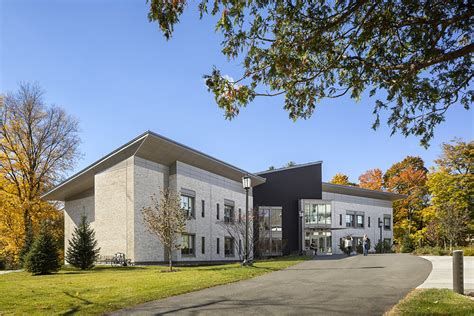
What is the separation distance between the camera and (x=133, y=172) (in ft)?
108

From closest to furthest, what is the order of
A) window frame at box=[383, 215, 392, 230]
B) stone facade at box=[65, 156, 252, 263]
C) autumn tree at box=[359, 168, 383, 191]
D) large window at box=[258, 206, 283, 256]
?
stone facade at box=[65, 156, 252, 263]
large window at box=[258, 206, 283, 256]
window frame at box=[383, 215, 392, 230]
autumn tree at box=[359, 168, 383, 191]

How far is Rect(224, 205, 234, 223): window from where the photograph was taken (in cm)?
4444

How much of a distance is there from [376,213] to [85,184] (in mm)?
42052

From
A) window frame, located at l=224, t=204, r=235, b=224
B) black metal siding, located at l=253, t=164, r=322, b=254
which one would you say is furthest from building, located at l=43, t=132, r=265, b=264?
black metal siding, located at l=253, t=164, r=322, b=254

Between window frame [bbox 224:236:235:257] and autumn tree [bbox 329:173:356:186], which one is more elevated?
autumn tree [bbox 329:173:356:186]

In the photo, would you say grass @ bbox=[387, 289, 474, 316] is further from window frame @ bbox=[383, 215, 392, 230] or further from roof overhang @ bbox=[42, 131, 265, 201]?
window frame @ bbox=[383, 215, 392, 230]

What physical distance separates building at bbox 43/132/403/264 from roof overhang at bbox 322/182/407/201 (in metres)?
0.19

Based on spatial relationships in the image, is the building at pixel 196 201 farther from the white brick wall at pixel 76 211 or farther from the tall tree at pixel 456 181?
the tall tree at pixel 456 181

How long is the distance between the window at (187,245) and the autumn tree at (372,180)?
46400mm

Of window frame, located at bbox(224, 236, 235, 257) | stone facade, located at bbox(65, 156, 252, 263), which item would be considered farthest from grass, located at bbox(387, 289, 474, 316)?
window frame, located at bbox(224, 236, 235, 257)

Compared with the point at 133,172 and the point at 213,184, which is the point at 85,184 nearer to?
the point at 133,172

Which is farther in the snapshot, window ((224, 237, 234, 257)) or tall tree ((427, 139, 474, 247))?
tall tree ((427, 139, 474, 247))

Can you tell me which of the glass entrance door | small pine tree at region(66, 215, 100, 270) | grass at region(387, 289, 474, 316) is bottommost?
the glass entrance door

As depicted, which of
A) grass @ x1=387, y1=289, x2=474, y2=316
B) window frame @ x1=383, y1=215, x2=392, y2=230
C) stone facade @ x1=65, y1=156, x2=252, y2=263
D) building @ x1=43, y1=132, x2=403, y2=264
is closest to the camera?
grass @ x1=387, y1=289, x2=474, y2=316
